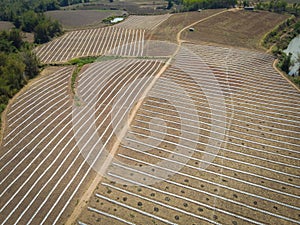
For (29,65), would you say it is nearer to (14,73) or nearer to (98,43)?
(14,73)

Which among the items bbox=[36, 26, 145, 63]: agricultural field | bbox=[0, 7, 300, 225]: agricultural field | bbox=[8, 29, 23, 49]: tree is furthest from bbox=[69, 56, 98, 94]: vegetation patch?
bbox=[8, 29, 23, 49]: tree

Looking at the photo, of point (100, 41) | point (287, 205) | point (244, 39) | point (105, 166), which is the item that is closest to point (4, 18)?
Answer: point (100, 41)

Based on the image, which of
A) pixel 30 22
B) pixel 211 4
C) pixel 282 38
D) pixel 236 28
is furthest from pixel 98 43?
pixel 211 4

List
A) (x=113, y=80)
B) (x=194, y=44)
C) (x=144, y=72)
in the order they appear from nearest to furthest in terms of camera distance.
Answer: (x=113, y=80), (x=144, y=72), (x=194, y=44)

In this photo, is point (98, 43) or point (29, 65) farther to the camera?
point (98, 43)

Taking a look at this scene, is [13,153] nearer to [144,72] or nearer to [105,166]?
[105,166]

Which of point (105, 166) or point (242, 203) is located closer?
point (242, 203)
